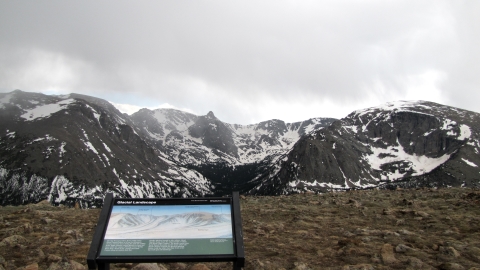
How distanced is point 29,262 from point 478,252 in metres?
17.0

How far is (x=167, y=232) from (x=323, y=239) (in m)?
8.12

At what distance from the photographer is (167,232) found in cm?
1027

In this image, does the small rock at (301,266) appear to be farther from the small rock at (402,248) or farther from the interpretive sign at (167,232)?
the small rock at (402,248)

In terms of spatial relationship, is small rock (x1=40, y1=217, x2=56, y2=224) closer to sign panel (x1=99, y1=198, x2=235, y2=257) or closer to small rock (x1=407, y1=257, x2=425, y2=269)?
sign panel (x1=99, y1=198, x2=235, y2=257)

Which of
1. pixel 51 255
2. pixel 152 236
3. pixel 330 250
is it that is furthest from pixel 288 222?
pixel 51 255

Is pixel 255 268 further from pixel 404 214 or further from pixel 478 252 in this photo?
pixel 404 214

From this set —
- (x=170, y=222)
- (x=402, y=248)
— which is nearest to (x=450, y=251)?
(x=402, y=248)

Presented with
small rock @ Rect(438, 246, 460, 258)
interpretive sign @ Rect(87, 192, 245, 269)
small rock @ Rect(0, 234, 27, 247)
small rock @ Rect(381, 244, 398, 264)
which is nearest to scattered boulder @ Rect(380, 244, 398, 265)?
small rock @ Rect(381, 244, 398, 264)

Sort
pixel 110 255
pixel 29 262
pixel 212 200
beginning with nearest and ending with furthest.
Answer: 1. pixel 110 255
2. pixel 212 200
3. pixel 29 262

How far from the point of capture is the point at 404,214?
62.4 feet

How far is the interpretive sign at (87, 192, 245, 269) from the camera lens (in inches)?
379

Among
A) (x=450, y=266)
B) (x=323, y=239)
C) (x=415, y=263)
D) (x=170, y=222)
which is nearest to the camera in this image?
(x=170, y=222)

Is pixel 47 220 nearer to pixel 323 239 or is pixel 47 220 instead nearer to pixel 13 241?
pixel 13 241

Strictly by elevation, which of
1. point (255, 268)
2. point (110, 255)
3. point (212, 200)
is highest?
point (212, 200)
